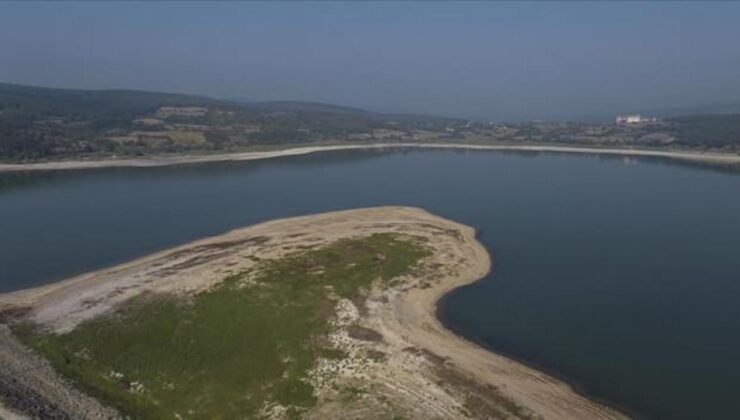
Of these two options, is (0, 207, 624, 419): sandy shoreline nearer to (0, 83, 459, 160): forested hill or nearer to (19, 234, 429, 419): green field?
(19, 234, 429, 419): green field

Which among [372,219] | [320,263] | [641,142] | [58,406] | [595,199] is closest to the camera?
[58,406]

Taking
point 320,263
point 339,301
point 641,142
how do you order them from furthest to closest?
point 641,142 < point 320,263 < point 339,301

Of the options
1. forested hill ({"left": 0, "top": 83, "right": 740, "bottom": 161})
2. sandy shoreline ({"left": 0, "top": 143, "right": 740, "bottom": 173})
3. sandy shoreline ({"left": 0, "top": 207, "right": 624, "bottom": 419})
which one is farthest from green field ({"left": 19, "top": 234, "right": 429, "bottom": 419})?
forested hill ({"left": 0, "top": 83, "right": 740, "bottom": 161})

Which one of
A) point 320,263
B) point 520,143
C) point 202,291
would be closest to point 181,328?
point 202,291

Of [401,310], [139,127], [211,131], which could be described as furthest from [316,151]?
[401,310]

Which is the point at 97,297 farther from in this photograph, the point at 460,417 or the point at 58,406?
the point at 460,417

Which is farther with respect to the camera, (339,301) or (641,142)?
(641,142)

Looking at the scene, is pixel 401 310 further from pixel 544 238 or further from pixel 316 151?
pixel 316 151
